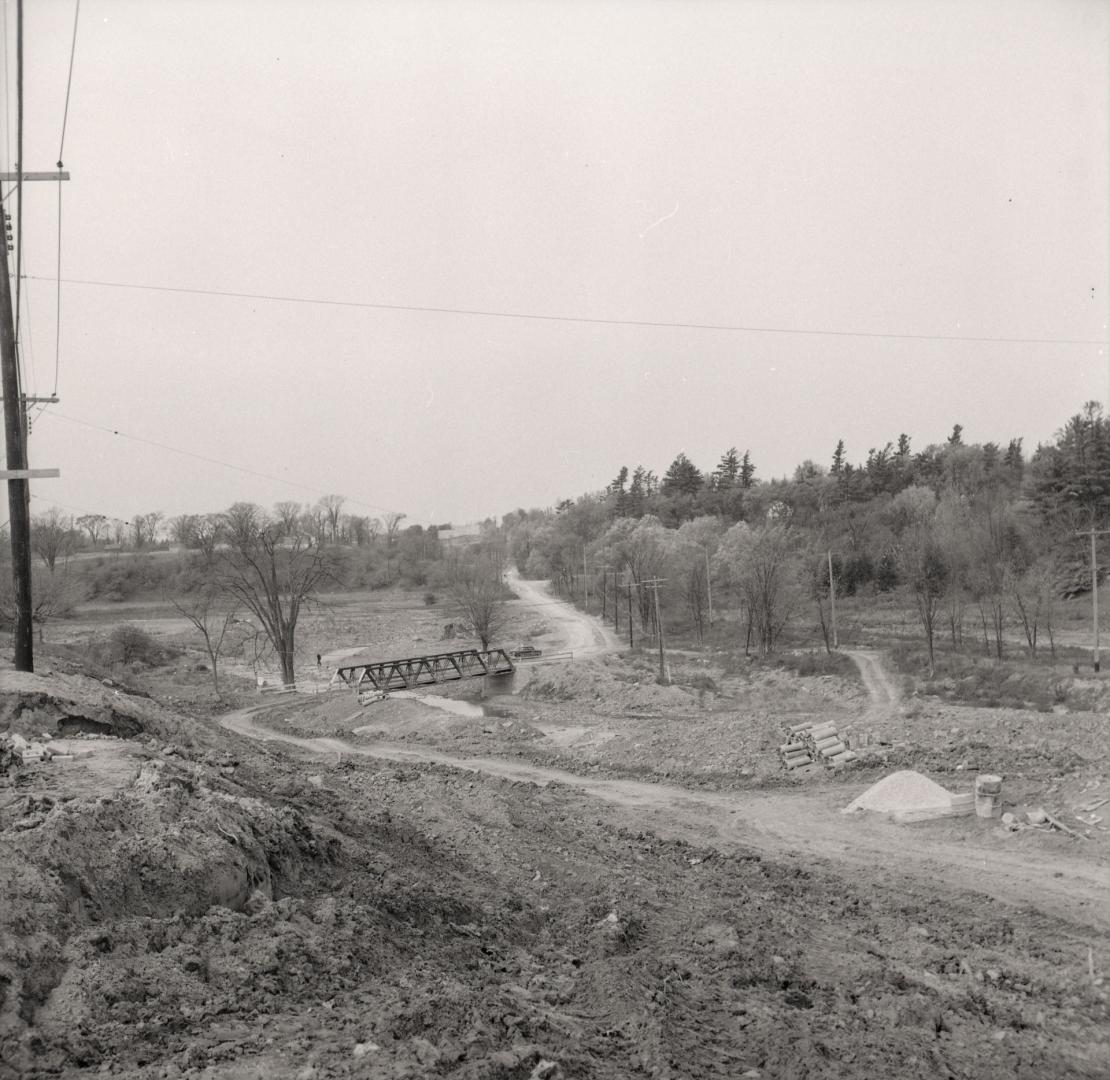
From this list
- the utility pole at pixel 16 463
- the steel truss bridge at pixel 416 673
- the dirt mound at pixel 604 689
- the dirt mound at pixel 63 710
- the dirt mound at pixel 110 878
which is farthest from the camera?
the steel truss bridge at pixel 416 673

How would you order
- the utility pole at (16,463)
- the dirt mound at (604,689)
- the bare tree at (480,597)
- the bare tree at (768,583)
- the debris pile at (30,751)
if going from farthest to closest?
the bare tree at (768,583) < the bare tree at (480,597) < the dirt mound at (604,689) < the utility pole at (16,463) < the debris pile at (30,751)

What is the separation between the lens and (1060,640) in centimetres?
4138

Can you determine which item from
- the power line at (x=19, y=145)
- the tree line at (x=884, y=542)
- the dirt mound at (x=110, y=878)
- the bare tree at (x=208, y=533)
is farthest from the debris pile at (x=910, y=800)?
the bare tree at (x=208, y=533)

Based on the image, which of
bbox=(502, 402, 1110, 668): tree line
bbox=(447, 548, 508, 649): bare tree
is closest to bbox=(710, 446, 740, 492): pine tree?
bbox=(502, 402, 1110, 668): tree line

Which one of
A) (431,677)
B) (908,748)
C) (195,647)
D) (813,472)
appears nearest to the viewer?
(908,748)

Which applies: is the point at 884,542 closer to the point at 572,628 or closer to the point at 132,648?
the point at 572,628

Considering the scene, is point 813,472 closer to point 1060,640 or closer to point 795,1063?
point 1060,640

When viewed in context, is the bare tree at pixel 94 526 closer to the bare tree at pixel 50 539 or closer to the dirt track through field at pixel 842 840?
the bare tree at pixel 50 539

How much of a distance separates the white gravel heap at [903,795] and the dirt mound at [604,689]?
13.1 meters

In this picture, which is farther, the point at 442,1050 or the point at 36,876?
the point at 36,876

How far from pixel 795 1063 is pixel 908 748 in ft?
36.2

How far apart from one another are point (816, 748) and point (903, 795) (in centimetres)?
315

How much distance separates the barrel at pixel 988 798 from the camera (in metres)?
11.8

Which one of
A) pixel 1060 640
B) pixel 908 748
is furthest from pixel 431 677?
pixel 1060 640
